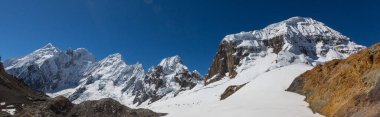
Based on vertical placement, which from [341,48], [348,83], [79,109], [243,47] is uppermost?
[243,47]

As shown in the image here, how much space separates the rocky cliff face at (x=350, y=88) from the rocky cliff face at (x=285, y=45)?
81.9 metres

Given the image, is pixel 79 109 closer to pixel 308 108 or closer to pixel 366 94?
pixel 308 108

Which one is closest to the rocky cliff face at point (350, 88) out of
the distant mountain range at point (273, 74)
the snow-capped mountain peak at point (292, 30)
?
the distant mountain range at point (273, 74)

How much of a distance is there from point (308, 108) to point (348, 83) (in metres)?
3.58

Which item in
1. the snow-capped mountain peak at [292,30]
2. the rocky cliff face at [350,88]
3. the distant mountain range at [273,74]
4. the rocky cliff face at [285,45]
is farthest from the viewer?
the snow-capped mountain peak at [292,30]

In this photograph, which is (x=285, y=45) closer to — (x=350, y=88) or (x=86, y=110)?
(x=86, y=110)

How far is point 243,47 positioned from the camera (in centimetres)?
15150

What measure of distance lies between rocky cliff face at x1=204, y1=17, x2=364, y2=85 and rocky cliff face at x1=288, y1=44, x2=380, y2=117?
8194cm

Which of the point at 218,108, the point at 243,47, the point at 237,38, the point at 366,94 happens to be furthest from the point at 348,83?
Result: the point at 237,38

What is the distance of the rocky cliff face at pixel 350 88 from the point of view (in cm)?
2383

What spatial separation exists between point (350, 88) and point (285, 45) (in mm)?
111309

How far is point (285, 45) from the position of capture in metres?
137

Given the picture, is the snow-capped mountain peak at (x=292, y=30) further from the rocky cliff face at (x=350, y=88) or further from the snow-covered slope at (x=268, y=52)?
the rocky cliff face at (x=350, y=88)

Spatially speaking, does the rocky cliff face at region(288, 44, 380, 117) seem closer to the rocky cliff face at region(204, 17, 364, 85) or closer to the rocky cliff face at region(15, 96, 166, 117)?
the rocky cliff face at region(15, 96, 166, 117)
